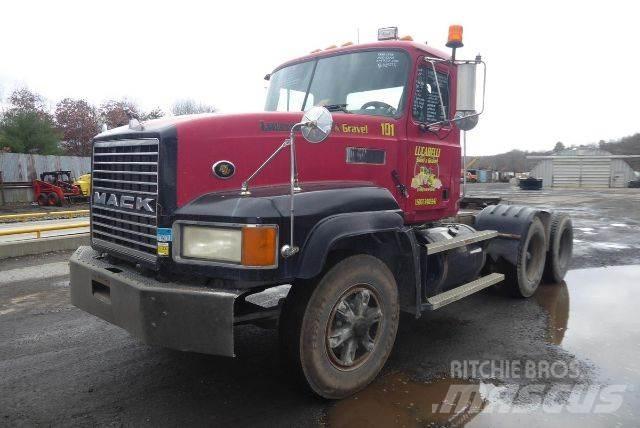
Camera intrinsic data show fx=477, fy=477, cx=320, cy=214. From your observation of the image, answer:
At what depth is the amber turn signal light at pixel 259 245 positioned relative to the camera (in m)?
2.80

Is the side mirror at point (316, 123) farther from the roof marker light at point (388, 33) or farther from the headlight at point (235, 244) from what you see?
the roof marker light at point (388, 33)

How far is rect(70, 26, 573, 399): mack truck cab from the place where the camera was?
289 cm

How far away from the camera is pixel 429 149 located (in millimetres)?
4602

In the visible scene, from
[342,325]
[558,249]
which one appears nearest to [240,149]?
[342,325]

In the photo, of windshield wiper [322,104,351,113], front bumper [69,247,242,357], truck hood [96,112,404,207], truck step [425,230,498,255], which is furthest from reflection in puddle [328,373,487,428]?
windshield wiper [322,104,351,113]

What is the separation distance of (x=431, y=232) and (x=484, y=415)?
6.31 ft

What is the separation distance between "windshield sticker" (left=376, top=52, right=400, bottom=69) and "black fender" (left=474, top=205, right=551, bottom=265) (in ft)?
8.11

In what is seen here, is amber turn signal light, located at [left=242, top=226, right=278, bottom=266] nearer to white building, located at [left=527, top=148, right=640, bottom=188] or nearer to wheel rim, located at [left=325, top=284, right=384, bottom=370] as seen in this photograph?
wheel rim, located at [left=325, top=284, right=384, bottom=370]

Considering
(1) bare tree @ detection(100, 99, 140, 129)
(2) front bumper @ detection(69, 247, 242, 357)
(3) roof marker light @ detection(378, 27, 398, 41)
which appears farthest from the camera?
(1) bare tree @ detection(100, 99, 140, 129)

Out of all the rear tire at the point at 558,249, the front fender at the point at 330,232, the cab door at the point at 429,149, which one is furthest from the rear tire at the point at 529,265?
the front fender at the point at 330,232

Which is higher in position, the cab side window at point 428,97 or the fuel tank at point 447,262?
the cab side window at point 428,97

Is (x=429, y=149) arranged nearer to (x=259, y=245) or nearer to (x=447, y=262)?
(x=447, y=262)

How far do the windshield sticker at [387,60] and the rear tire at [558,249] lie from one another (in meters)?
3.61

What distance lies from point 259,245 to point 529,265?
4.44 m
